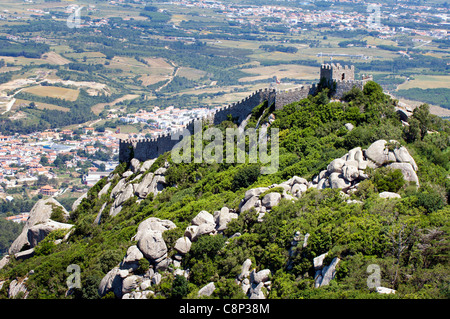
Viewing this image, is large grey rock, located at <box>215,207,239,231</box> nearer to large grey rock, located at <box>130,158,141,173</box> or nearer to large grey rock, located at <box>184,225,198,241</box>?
large grey rock, located at <box>184,225,198,241</box>

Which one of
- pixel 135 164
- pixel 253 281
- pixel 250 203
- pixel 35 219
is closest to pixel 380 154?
pixel 250 203

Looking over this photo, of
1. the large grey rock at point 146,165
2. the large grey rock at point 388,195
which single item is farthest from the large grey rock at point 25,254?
the large grey rock at point 388,195

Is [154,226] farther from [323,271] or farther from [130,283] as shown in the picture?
[323,271]

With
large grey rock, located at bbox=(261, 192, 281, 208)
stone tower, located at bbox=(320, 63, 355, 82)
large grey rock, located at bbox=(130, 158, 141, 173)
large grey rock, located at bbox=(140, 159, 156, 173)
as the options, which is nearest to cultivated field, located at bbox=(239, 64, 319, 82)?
large grey rock, located at bbox=(130, 158, 141, 173)
